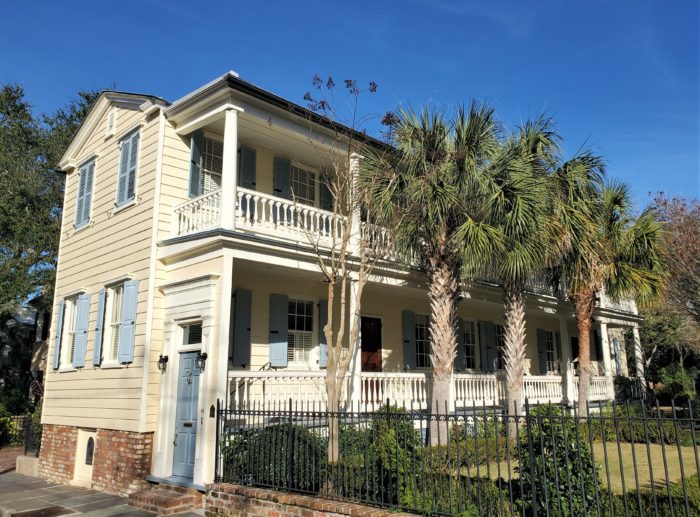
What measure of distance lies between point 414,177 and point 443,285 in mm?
2359

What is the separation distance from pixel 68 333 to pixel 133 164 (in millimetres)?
4986

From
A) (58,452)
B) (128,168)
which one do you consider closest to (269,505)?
(58,452)

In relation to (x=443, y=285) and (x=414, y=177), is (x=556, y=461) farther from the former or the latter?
(x=414, y=177)

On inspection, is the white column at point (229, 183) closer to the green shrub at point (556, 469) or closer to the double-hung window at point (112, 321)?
the double-hung window at point (112, 321)

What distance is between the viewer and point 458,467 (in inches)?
249

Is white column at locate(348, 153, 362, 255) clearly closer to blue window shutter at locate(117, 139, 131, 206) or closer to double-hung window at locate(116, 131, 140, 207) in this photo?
double-hung window at locate(116, 131, 140, 207)

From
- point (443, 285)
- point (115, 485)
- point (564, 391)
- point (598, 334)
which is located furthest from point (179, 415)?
point (598, 334)

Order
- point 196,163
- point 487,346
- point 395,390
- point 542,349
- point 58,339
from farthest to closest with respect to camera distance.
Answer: point 542,349
point 487,346
point 58,339
point 395,390
point 196,163

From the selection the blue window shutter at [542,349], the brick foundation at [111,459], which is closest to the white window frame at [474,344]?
the blue window shutter at [542,349]

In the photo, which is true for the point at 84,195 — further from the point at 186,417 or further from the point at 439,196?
the point at 439,196

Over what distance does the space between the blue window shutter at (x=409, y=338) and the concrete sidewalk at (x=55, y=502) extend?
7.82 metres

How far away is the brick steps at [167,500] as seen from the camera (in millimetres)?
9406

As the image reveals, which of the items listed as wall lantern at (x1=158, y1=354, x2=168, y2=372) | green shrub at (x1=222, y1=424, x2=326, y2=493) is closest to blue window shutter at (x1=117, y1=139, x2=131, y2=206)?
wall lantern at (x1=158, y1=354, x2=168, y2=372)

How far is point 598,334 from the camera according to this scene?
77.0ft
